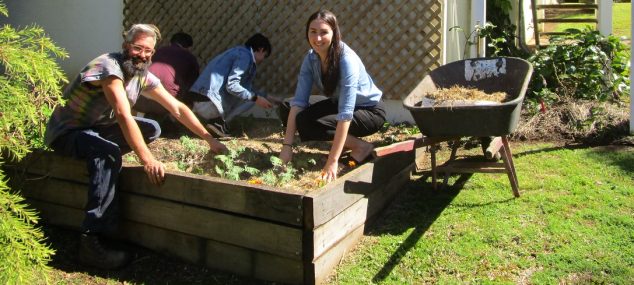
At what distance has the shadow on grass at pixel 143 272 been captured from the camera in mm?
3580

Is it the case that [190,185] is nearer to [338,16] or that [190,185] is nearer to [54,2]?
[338,16]

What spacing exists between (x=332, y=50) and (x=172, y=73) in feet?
8.24

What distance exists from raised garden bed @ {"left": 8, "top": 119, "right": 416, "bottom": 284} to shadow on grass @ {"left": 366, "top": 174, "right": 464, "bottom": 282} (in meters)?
0.11

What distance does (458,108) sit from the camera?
390 cm

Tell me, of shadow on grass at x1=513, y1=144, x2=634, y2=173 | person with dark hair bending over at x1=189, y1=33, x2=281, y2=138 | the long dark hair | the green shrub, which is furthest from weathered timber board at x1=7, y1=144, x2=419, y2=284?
the green shrub

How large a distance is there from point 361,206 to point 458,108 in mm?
861

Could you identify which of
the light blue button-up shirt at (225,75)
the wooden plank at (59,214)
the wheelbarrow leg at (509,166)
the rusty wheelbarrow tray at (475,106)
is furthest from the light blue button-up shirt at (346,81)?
the wooden plank at (59,214)

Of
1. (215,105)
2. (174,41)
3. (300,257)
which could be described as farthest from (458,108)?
(174,41)

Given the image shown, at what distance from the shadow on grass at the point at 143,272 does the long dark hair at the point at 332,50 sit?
1.48 meters

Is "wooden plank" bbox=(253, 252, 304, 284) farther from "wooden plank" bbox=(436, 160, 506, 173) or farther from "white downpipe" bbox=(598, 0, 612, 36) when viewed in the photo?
"white downpipe" bbox=(598, 0, 612, 36)

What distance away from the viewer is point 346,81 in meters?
4.02

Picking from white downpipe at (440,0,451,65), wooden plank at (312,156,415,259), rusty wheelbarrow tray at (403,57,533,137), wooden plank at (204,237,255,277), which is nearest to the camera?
wooden plank at (312,156,415,259)

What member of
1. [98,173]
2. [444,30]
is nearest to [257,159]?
[98,173]

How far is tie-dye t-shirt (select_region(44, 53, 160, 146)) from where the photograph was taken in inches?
149
